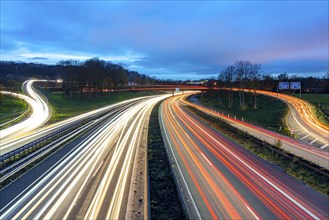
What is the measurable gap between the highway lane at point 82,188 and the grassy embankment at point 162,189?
1.78 m

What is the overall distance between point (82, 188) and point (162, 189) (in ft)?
18.3

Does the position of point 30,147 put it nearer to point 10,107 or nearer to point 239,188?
point 239,188

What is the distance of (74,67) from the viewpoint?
418ft

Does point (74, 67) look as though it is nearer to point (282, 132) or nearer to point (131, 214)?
point (282, 132)

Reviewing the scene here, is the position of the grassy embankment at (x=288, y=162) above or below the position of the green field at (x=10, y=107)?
below

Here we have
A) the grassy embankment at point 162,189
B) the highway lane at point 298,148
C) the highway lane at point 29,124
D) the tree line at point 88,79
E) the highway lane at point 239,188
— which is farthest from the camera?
the tree line at point 88,79

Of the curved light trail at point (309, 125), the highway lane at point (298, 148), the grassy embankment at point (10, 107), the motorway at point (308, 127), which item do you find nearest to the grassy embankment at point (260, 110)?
the motorway at point (308, 127)

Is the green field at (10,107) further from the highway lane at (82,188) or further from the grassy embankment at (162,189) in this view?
the grassy embankment at (162,189)

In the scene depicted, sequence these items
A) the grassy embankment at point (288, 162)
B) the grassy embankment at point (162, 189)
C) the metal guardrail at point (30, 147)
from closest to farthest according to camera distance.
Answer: the grassy embankment at point (162, 189) < the grassy embankment at point (288, 162) < the metal guardrail at point (30, 147)

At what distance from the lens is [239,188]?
71.9 ft

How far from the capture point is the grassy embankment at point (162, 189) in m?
A: 18.3

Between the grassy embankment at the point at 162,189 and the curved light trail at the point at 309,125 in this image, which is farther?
the curved light trail at the point at 309,125

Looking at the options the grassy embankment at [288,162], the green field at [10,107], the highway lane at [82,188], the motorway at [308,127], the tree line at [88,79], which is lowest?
the motorway at [308,127]

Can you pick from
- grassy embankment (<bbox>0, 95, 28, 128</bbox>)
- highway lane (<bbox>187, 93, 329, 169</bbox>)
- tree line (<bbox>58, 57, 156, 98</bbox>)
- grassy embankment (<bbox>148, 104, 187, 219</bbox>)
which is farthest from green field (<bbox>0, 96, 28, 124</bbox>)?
highway lane (<bbox>187, 93, 329, 169</bbox>)
